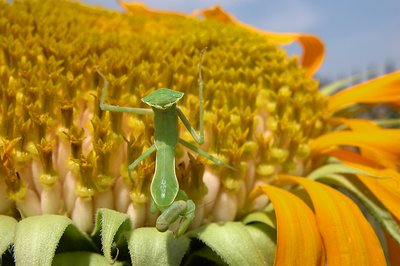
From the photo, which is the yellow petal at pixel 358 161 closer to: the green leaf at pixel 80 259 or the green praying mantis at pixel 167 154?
the green praying mantis at pixel 167 154

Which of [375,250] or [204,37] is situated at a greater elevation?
[204,37]

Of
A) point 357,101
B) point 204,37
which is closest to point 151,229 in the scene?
point 204,37

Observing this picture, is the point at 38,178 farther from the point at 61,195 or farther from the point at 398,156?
the point at 398,156

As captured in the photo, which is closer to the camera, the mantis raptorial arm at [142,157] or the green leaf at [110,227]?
the green leaf at [110,227]

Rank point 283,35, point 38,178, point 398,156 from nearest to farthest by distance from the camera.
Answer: point 38,178 < point 398,156 < point 283,35

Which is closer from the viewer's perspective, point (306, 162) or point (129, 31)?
point (306, 162)

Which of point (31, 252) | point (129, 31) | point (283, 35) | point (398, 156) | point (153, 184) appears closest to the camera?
point (31, 252)

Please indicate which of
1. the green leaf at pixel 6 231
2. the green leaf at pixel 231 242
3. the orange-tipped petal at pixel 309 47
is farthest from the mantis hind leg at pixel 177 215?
the orange-tipped petal at pixel 309 47
